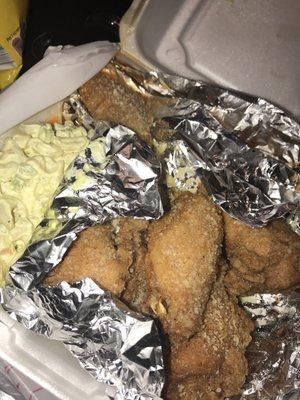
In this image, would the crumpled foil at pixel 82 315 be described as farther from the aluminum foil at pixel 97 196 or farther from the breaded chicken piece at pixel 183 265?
the breaded chicken piece at pixel 183 265

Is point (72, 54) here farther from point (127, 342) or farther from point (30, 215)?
point (127, 342)

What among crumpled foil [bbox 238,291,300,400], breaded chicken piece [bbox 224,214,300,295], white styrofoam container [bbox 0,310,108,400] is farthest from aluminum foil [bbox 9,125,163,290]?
crumpled foil [bbox 238,291,300,400]

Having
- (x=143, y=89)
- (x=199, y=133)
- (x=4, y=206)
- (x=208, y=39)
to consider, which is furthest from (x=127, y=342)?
(x=208, y=39)

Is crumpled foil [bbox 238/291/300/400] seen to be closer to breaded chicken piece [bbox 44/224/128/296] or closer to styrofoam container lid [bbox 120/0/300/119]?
breaded chicken piece [bbox 44/224/128/296]

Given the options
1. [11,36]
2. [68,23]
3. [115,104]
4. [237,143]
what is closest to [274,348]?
[237,143]

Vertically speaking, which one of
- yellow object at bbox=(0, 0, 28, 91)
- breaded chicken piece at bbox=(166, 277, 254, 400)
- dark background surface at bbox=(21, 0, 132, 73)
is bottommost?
breaded chicken piece at bbox=(166, 277, 254, 400)

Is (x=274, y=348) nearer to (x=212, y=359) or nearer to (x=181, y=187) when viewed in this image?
(x=212, y=359)
